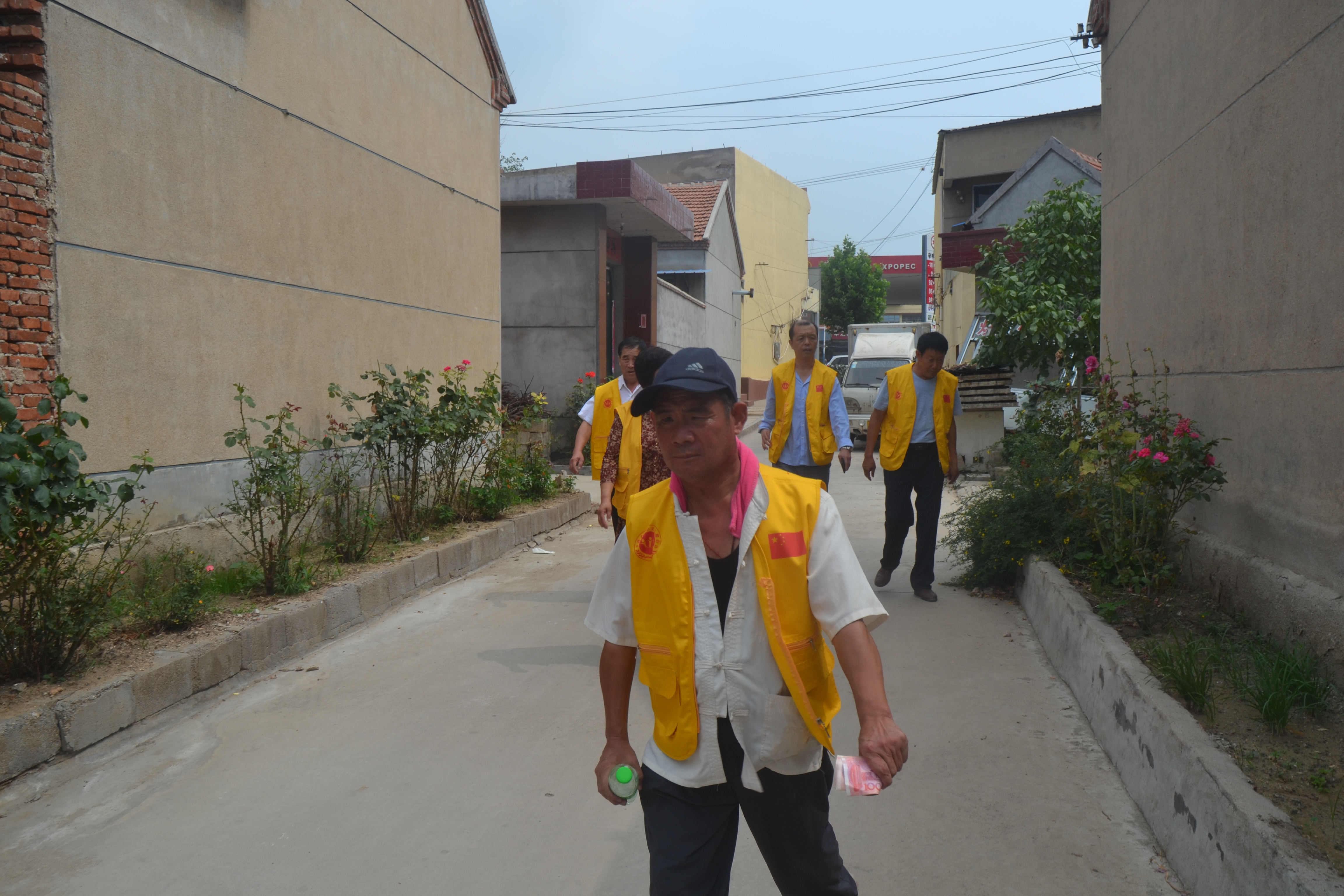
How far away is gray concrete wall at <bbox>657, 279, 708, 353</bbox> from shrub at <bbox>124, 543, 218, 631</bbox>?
13.1 metres

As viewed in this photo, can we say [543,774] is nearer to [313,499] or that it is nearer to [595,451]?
[595,451]

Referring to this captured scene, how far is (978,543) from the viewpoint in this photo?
7617 millimetres

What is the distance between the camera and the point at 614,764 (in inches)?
92.9

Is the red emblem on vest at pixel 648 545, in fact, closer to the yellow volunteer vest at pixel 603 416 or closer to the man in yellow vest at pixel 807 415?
the yellow volunteer vest at pixel 603 416

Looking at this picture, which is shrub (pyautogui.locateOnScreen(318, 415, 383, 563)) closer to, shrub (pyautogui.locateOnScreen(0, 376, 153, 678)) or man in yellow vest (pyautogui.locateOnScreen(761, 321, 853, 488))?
shrub (pyautogui.locateOnScreen(0, 376, 153, 678))

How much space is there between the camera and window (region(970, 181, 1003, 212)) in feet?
101

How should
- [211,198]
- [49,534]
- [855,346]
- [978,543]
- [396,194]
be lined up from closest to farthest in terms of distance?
[49,534] → [211,198] → [978,543] → [396,194] → [855,346]

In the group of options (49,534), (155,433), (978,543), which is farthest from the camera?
(978,543)

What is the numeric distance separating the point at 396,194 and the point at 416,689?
19.1ft

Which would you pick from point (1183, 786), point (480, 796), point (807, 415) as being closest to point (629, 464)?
point (807, 415)

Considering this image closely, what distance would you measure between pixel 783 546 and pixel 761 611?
151 mm

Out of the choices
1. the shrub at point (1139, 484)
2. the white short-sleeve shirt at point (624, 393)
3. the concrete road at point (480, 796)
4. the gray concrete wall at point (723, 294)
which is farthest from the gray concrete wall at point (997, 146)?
the concrete road at point (480, 796)

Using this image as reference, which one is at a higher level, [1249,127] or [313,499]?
[1249,127]

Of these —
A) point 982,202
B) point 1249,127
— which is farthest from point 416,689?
point 982,202
